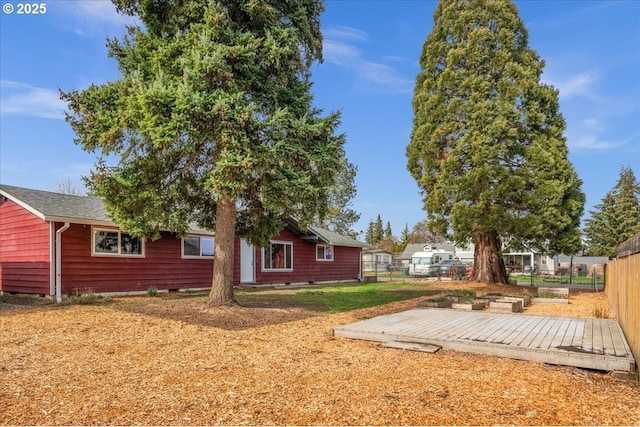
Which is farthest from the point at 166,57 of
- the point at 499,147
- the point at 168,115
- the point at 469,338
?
the point at 499,147

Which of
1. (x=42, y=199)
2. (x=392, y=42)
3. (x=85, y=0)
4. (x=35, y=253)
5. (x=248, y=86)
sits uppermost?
(x=392, y=42)

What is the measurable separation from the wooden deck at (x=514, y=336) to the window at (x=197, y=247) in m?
10.1

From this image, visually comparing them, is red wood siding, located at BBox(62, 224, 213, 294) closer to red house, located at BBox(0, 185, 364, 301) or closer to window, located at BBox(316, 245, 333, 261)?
red house, located at BBox(0, 185, 364, 301)

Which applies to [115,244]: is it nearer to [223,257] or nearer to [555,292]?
[223,257]

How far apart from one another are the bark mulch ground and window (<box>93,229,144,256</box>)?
640cm

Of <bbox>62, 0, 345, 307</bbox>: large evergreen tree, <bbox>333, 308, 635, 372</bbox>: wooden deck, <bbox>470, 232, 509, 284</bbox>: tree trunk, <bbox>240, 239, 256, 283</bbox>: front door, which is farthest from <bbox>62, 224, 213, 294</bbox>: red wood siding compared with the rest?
<bbox>470, 232, 509, 284</bbox>: tree trunk

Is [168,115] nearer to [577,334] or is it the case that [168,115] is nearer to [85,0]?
[85,0]

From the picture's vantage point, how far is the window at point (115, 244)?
43.3 feet

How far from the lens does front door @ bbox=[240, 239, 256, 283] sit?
18.2 metres

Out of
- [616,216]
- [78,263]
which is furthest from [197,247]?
[616,216]

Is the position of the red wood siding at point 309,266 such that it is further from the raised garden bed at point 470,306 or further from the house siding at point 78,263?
the raised garden bed at point 470,306

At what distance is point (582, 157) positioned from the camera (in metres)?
17.7

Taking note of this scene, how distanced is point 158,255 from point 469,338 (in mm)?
11928

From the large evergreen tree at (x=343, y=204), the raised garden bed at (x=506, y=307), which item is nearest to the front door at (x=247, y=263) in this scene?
the raised garden bed at (x=506, y=307)
